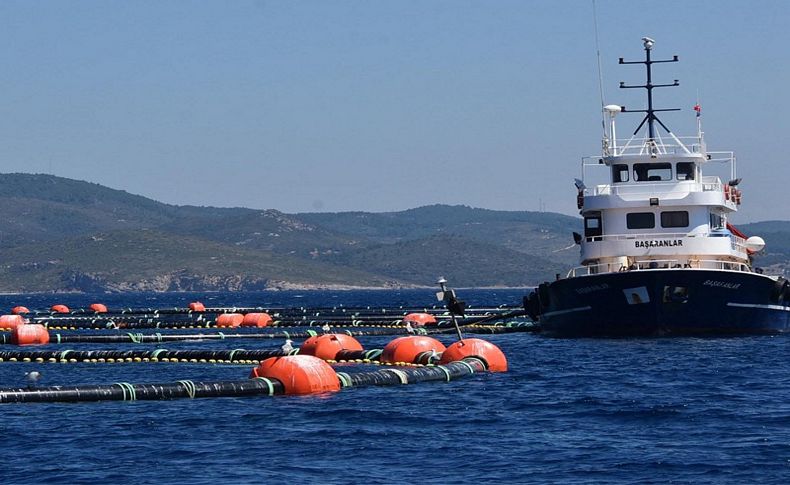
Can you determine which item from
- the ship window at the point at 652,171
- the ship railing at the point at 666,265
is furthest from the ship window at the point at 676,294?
the ship window at the point at 652,171

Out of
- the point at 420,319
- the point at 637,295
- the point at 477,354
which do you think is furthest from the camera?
the point at 420,319

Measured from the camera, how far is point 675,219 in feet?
209

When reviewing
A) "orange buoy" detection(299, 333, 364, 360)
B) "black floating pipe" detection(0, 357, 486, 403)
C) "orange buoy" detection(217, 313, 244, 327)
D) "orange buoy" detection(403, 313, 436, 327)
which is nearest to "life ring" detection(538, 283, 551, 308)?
"orange buoy" detection(403, 313, 436, 327)

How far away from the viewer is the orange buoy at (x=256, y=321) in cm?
9562

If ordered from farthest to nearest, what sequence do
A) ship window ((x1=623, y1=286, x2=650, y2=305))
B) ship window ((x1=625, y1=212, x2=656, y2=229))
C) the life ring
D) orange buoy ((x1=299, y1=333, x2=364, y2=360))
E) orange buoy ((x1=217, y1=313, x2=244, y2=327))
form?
orange buoy ((x1=217, y1=313, x2=244, y2=327))
the life ring
ship window ((x1=625, y1=212, x2=656, y2=229))
ship window ((x1=623, y1=286, x2=650, y2=305))
orange buoy ((x1=299, y1=333, x2=364, y2=360))

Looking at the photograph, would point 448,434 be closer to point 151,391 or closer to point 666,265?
point 151,391

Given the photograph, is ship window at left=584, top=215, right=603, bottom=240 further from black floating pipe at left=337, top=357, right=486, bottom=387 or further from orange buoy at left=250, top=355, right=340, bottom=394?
orange buoy at left=250, top=355, right=340, bottom=394

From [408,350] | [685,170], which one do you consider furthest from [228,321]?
[408,350]

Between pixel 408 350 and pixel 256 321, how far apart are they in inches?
1801

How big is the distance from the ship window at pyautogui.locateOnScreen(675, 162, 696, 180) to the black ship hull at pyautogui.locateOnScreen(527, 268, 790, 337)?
20.7 feet

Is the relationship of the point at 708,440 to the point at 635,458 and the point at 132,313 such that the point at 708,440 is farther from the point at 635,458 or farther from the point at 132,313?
the point at 132,313

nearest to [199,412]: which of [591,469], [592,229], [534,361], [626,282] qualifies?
[591,469]

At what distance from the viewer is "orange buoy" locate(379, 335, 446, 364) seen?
167 feet

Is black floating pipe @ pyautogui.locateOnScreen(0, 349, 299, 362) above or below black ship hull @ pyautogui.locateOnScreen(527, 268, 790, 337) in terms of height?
below
